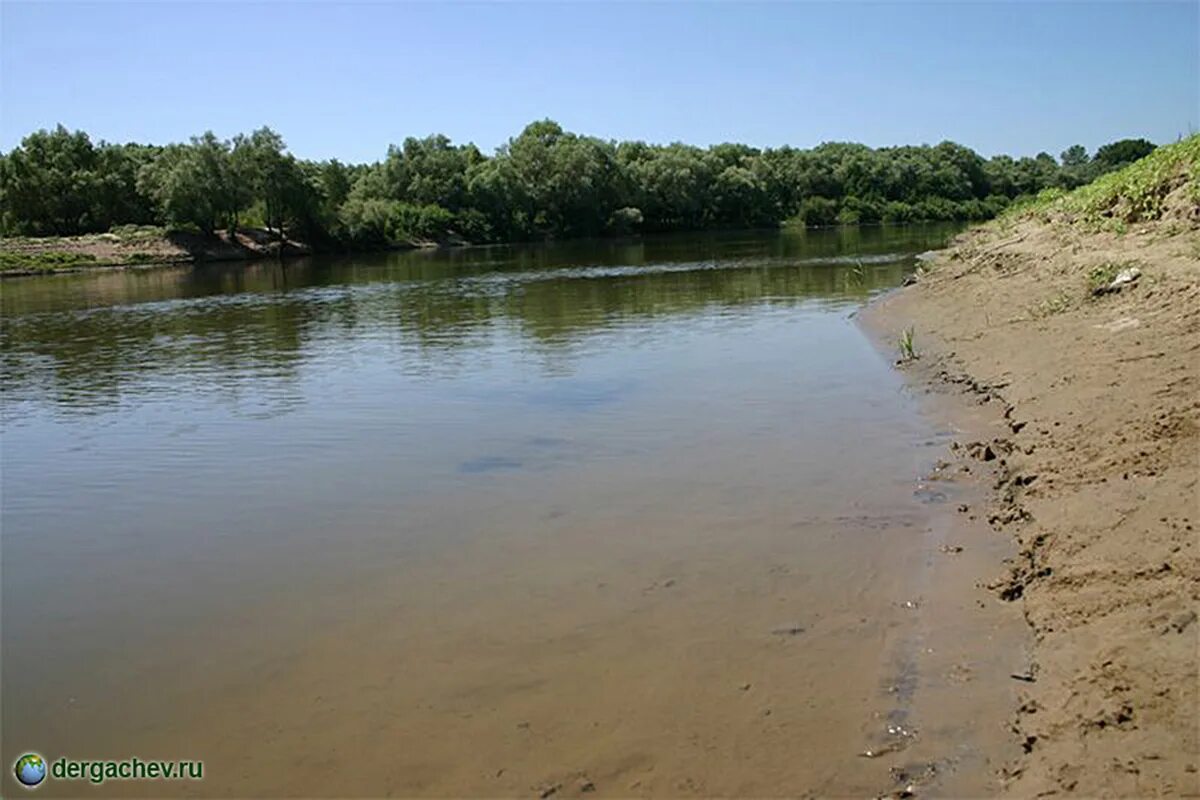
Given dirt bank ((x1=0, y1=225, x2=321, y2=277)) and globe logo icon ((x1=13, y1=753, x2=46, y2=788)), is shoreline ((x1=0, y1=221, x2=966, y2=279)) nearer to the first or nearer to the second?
dirt bank ((x1=0, y1=225, x2=321, y2=277))

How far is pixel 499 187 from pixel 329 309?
6618 cm

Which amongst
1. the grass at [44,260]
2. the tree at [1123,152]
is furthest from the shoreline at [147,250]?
the tree at [1123,152]

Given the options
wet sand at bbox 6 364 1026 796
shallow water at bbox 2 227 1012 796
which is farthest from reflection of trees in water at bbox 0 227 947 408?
wet sand at bbox 6 364 1026 796

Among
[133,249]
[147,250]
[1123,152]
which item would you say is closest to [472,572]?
[147,250]

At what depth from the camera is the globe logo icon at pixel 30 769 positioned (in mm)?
6223

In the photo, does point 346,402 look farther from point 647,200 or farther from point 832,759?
point 647,200

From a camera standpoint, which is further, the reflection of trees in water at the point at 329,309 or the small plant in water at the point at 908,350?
the reflection of trees in water at the point at 329,309

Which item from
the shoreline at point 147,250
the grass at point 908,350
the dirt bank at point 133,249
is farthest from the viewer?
the shoreline at point 147,250

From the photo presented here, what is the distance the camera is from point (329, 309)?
124 feet

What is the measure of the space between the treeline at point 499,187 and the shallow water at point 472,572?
221 ft

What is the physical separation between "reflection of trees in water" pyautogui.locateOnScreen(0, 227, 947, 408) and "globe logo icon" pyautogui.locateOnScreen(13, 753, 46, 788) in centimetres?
1348

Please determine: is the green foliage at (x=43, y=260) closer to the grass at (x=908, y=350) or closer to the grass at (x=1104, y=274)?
the grass at (x=908, y=350)

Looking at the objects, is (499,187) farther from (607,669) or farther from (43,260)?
(607,669)

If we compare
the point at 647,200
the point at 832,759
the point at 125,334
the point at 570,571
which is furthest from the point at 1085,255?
the point at 647,200
